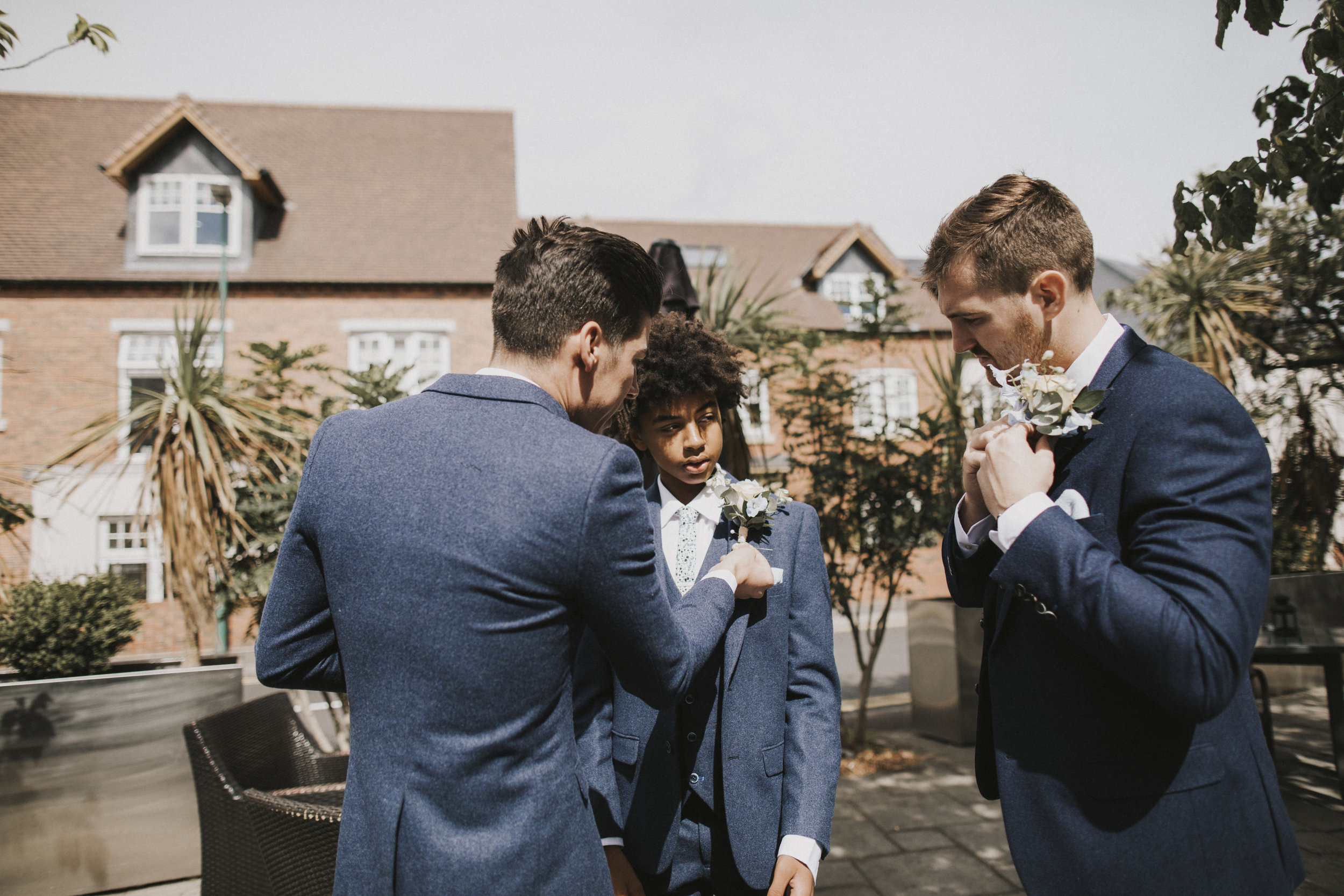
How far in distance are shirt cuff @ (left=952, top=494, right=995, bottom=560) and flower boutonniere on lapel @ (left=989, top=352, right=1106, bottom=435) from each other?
28cm

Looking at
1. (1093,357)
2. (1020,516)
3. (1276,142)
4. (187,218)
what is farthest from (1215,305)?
(187,218)

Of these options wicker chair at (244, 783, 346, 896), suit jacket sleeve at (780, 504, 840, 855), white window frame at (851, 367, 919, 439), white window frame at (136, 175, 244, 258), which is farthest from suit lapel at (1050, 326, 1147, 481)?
white window frame at (136, 175, 244, 258)

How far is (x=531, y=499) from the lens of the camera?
1.25 metres

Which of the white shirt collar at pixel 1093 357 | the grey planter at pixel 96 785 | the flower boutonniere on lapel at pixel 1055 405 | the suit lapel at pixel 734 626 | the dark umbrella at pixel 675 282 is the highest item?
the dark umbrella at pixel 675 282

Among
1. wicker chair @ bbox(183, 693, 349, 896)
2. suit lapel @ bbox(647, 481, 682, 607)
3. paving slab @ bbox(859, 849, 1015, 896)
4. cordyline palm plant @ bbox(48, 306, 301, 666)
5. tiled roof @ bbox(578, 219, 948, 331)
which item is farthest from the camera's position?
tiled roof @ bbox(578, 219, 948, 331)

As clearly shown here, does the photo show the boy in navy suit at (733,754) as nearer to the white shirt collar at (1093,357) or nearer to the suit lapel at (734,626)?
the suit lapel at (734,626)

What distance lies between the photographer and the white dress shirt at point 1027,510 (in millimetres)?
1351

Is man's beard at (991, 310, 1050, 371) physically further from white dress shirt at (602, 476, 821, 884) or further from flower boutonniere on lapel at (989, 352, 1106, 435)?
white dress shirt at (602, 476, 821, 884)

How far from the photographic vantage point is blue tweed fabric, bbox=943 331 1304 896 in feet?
3.94

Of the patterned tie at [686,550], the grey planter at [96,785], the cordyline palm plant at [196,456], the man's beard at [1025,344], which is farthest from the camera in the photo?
the cordyline palm plant at [196,456]

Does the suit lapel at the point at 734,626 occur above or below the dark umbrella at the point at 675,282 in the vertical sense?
below

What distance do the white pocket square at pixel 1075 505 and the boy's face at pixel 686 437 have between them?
3.47 ft

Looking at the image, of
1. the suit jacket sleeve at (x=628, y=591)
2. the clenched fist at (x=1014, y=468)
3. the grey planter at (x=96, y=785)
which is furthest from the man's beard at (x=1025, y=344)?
the grey planter at (x=96, y=785)

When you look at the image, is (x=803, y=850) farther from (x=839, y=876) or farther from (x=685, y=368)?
(x=839, y=876)
